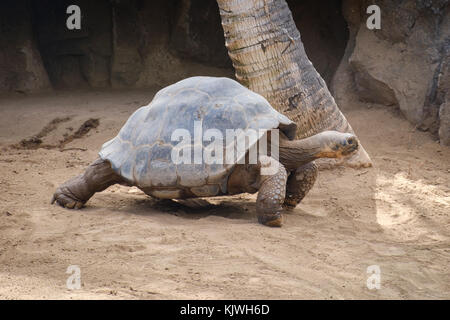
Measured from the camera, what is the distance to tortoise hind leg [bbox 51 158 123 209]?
477 cm

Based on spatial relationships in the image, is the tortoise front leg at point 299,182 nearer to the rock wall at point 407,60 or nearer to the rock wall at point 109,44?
the rock wall at point 407,60

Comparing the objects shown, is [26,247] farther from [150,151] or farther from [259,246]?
[259,246]

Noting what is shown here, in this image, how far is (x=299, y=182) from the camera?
495 cm

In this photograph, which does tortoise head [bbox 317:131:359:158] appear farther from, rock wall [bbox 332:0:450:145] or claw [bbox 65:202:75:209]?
rock wall [bbox 332:0:450:145]

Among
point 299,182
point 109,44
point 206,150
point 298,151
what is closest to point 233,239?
point 206,150

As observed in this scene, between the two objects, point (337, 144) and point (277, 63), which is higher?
point (277, 63)

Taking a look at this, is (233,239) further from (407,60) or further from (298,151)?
(407,60)

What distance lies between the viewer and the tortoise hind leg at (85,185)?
4.77 meters

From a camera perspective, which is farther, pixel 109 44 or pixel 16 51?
pixel 109 44

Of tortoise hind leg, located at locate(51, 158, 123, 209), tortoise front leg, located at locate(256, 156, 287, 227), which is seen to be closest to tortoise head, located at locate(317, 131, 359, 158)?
tortoise front leg, located at locate(256, 156, 287, 227)

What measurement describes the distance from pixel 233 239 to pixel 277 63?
272 centimetres

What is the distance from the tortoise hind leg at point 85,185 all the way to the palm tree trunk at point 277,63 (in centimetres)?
203

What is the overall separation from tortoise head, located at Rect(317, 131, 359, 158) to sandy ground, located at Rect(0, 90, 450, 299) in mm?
551

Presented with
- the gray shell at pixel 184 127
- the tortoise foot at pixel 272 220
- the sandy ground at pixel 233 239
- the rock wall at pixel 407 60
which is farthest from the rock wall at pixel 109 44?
the tortoise foot at pixel 272 220
